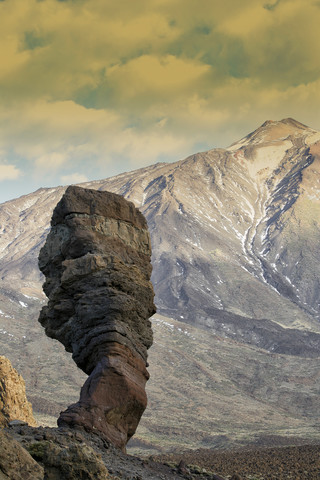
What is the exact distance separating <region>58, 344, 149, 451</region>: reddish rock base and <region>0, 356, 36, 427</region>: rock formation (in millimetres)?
12064

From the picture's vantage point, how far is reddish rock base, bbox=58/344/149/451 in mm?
17984

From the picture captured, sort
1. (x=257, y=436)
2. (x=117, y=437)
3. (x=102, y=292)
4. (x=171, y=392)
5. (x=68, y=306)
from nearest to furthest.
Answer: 1. (x=117, y=437)
2. (x=102, y=292)
3. (x=68, y=306)
4. (x=257, y=436)
5. (x=171, y=392)

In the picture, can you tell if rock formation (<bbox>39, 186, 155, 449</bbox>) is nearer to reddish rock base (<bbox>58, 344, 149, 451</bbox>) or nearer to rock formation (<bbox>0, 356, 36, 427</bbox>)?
reddish rock base (<bbox>58, 344, 149, 451</bbox>)

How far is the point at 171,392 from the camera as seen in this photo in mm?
107438

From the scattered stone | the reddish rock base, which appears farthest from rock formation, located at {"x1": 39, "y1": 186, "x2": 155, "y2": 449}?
the scattered stone

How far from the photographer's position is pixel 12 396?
3061cm

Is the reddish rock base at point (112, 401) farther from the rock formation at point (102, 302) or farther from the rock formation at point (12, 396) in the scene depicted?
the rock formation at point (12, 396)

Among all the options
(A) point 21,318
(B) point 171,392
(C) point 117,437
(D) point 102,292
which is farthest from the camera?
(A) point 21,318

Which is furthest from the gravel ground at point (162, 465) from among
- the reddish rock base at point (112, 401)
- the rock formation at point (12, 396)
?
the rock formation at point (12, 396)

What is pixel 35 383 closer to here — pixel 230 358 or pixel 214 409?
Result: pixel 214 409

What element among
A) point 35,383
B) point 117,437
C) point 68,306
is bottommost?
point 35,383

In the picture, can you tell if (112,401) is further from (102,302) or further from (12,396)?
(12,396)

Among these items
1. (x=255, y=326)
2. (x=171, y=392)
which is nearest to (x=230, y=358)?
(x=171, y=392)

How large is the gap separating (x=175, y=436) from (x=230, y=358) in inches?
2273
